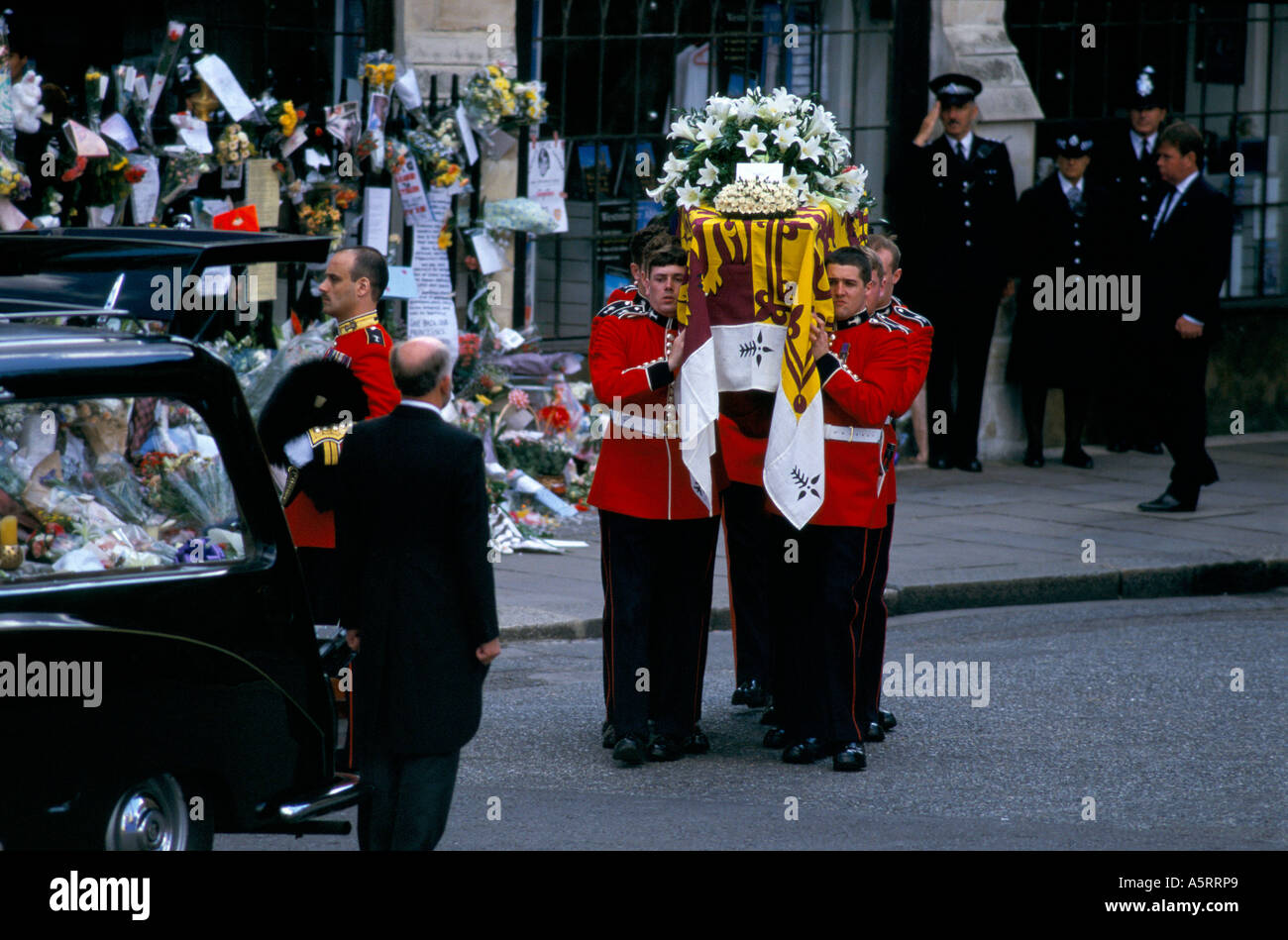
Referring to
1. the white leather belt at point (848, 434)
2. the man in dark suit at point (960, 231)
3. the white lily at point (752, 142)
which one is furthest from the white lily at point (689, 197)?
the man in dark suit at point (960, 231)

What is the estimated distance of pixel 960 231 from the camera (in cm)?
1326

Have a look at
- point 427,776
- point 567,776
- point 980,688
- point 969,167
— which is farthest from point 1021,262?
point 427,776

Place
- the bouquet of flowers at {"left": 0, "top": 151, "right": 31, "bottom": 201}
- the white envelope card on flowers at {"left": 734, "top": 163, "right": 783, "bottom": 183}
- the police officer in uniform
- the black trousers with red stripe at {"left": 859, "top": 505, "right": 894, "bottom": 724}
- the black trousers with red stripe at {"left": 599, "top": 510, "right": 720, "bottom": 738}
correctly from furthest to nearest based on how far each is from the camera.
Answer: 1. the police officer in uniform
2. the bouquet of flowers at {"left": 0, "top": 151, "right": 31, "bottom": 201}
3. the black trousers with red stripe at {"left": 859, "top": 505, "right": 894, "bottom": 724}
4. the black trousers with red stripe at {"left": 599, "top": 510, "right": 720, "bottom": 738}
5. the white envelope card on flowers at {"left": 734, "top": 163, "right": 783, "bottom": 183}

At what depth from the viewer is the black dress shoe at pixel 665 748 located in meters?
7.05

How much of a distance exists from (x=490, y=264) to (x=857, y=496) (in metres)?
5.62

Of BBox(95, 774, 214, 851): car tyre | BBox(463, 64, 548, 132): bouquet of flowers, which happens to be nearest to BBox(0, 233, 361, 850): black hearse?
BBox(95, 774, 214, 851): car tyre

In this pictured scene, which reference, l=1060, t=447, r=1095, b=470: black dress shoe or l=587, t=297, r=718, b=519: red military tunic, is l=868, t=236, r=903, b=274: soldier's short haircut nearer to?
l=587, t=297, r=718, b=519: red military tunic

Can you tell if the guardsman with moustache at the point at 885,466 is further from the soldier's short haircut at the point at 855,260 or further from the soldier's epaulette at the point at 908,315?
the soldier's short haircut at the point at 855,260

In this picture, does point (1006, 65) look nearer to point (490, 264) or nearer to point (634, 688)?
point (490, 264)

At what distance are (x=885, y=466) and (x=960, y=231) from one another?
6447 millimetres

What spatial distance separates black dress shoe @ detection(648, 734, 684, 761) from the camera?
705cm

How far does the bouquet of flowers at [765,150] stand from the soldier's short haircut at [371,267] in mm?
1049

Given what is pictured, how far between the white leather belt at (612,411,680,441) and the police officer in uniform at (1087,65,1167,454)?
25.1 feet

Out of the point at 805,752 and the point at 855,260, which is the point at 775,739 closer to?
the point at 805,752
